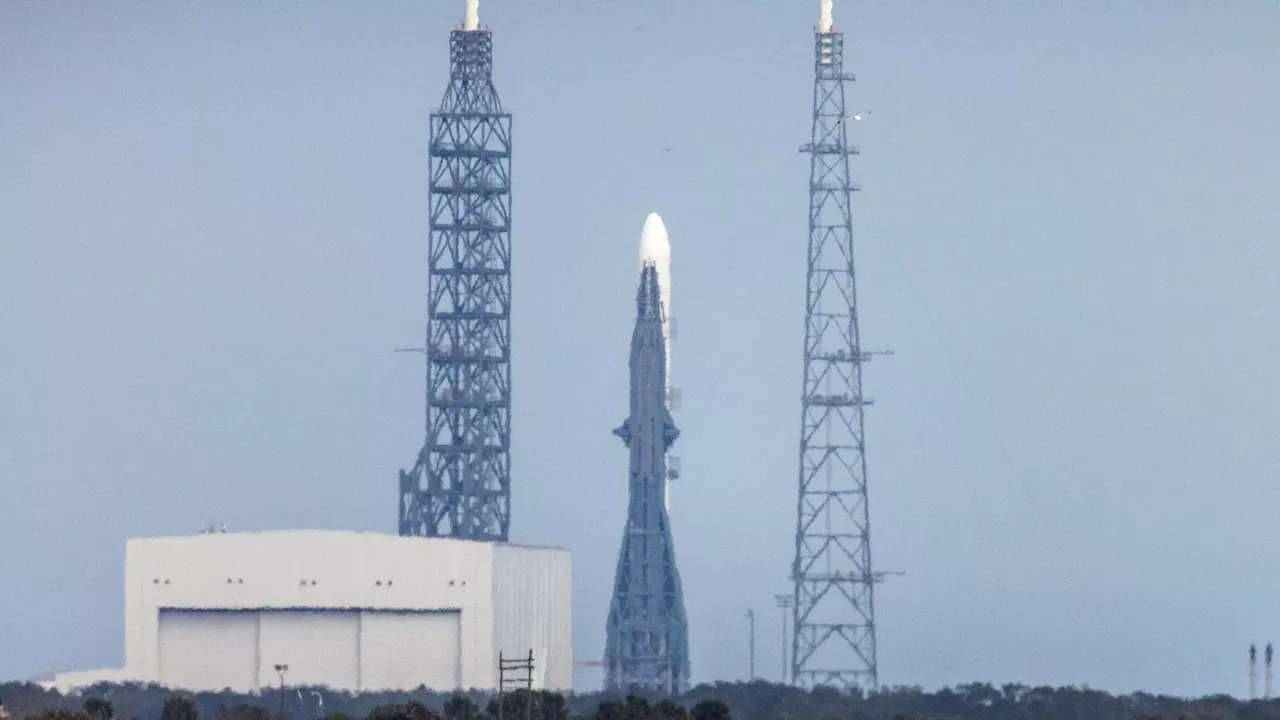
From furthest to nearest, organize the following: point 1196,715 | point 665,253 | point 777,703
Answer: point 665,253
point 777,703
point 1196,715

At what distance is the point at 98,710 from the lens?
109938 millimetres

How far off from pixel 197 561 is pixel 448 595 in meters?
8.75

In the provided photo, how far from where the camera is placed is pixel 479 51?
145m

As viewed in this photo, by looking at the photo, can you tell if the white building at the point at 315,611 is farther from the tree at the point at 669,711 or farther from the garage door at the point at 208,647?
the tree at the point at 669,711

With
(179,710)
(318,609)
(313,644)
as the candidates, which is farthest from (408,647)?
(179,710)

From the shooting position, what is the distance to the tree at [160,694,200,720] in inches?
4405

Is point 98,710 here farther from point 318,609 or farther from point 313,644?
point 313,644

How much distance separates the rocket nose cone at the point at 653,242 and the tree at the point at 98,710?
33.1 m

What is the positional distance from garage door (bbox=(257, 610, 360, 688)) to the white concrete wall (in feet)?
16.7

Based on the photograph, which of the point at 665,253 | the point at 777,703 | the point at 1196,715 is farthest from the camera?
the point at 665,253

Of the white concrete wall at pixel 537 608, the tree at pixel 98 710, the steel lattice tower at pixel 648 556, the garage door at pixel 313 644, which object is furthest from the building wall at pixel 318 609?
the tree at pixel 98 710

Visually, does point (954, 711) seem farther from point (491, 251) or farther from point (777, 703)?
point (491, 251)

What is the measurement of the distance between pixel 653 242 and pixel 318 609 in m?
19.1

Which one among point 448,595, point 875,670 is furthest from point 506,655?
point 875,670
